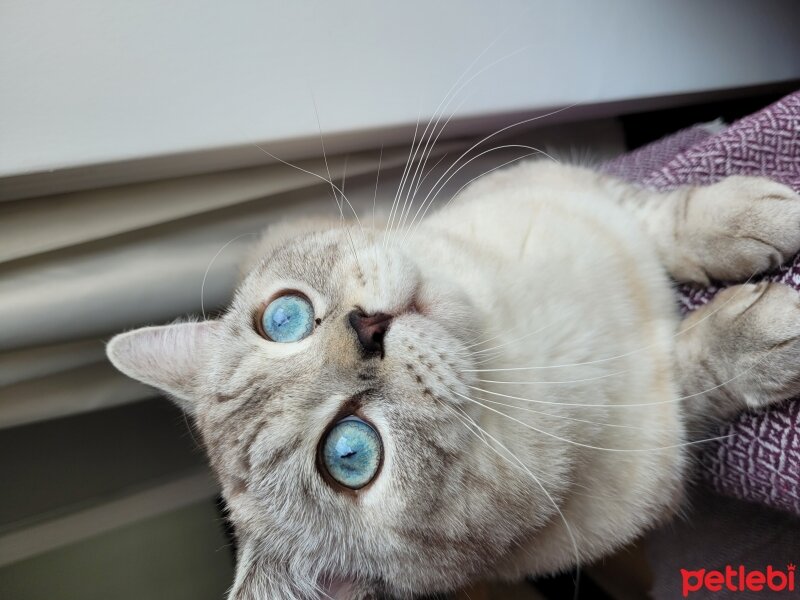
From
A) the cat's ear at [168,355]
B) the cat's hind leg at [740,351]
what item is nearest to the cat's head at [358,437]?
the cat's ear at [168,355]

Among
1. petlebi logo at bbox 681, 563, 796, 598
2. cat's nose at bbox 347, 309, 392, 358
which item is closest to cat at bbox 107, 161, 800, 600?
cat's nose at bbox 347, 309, 392, 358

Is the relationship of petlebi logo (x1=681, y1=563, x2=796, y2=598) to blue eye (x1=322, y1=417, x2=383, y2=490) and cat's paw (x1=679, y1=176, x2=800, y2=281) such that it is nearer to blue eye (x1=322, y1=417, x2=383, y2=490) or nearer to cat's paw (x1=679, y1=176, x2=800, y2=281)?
cat's paw (x1=679, y1=176, x2=800, y2=281)

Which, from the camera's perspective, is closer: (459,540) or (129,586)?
(459,540)

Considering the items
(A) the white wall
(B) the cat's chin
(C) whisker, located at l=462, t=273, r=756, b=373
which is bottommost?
(B) the cat's chin

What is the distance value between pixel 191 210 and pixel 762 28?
5.19ft

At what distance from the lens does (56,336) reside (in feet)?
3.74

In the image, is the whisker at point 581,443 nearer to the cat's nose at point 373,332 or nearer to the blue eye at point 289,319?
the cat's nose at point 373,332

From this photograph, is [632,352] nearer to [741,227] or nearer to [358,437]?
[741,227]

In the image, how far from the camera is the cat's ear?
1039 mm

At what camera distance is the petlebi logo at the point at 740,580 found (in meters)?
1.09

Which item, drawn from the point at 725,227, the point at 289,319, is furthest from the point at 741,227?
the point at 289,319

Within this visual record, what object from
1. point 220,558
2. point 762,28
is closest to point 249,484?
point 220,558

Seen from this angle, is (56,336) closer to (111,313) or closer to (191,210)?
(111,313)

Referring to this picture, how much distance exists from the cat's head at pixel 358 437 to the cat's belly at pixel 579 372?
0.06 metres
